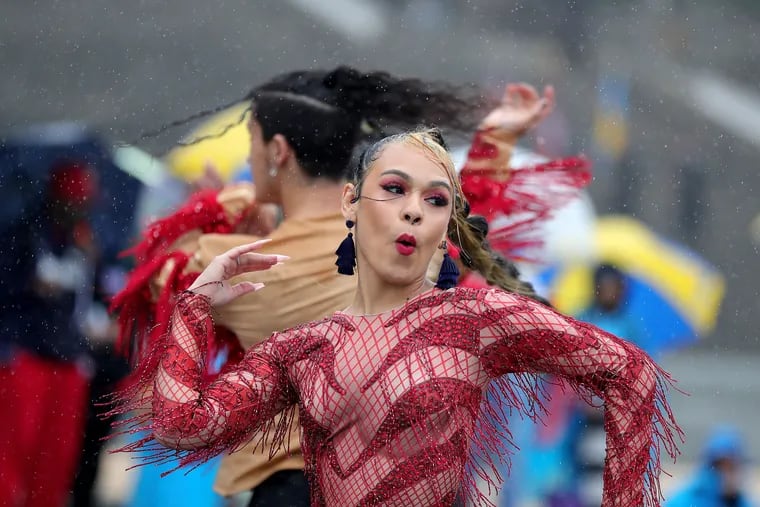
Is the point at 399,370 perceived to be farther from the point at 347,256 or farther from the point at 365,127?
the point at 365,127

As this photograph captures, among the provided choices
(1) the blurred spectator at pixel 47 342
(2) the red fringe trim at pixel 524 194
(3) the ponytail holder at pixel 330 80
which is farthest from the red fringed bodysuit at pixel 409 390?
(1) the blurred spectator at pixel 47 342

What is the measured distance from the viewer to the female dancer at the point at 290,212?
9.99 ft

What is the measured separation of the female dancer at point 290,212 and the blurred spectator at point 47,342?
1.01 metres

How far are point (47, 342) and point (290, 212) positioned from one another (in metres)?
1.53

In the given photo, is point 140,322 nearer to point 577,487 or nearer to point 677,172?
point 577,487

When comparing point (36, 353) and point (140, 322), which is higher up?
point (140, 322)

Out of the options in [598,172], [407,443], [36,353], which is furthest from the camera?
[598,172]

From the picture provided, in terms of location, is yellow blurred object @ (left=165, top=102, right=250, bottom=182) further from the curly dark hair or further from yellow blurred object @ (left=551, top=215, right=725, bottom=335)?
the curly dark hair

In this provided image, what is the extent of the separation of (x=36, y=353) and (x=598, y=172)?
5890 millimetres

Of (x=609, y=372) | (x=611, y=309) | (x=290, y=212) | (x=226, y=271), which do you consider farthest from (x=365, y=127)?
(x=611, y=309)

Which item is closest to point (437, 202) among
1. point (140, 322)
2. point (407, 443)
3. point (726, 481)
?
point (407, 443)

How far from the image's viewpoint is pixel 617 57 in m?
10.3

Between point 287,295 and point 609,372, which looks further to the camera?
point 287,295

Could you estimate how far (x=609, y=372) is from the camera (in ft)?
7.00
